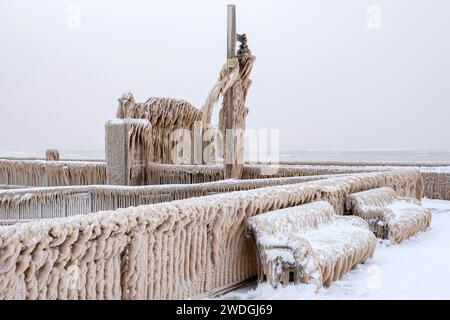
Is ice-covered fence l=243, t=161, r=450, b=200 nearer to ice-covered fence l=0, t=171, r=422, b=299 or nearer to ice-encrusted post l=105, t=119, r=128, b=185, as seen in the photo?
ice-encrusted post l=105, t=119, r=128, b=185

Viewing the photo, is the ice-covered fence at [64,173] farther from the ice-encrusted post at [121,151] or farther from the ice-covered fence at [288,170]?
the ice-covered fence at [288,170]

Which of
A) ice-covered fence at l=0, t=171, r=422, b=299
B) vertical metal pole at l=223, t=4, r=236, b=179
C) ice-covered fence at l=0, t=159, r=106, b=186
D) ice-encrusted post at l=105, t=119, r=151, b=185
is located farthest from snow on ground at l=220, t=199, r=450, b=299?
ice-covered fence at l=0, t=159, r=106, b=186

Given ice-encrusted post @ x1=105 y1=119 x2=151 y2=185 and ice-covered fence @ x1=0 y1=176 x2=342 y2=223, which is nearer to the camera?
ice-covered fence @ x1=0 y1=176 x2=342 y2=223

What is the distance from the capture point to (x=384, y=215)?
16.0 ft

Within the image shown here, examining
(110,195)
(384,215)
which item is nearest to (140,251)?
(384,215)

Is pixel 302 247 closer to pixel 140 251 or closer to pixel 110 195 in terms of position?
pixel 140 251

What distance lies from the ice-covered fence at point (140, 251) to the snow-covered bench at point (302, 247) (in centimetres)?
19

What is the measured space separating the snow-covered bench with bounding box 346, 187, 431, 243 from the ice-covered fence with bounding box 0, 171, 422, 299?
3.89 ft

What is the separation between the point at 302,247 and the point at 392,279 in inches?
36.1

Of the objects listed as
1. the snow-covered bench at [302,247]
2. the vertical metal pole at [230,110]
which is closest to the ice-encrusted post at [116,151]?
the vertical metal pole at [230,110]

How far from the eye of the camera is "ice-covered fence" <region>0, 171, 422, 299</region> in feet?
6.73

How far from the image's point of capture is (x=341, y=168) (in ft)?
27.2
